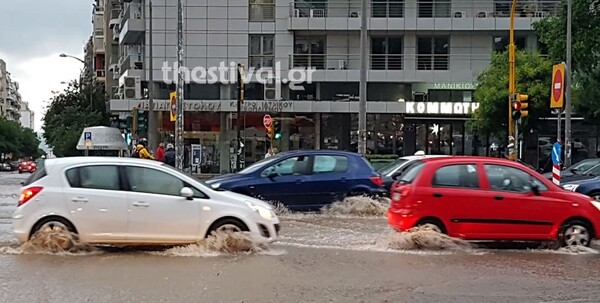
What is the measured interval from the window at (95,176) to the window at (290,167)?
541 centimetres

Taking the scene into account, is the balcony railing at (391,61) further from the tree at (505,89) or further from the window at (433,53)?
the tree at (505,89)

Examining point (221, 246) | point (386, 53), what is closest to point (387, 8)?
point (386, 53)

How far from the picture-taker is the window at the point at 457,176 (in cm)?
1157

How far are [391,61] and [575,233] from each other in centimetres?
3164

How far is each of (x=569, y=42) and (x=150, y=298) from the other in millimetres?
24357

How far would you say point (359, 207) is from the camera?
15.8 meters

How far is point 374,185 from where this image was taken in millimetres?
16109

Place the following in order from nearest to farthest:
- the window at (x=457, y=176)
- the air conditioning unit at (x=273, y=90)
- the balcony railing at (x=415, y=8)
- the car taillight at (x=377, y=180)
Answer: the window at (x=457, y=176)
the car taillight at (x=377, y=180)
the air conditioning unit at (x=273, y=90)
the balcony railing at (x=415, y=8)

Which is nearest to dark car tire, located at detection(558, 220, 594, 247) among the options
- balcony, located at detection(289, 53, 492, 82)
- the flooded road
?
the flooded road

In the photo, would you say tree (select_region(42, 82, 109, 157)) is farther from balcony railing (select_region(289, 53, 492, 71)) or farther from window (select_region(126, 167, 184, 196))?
window (select_region(126, 167, 184, 196))

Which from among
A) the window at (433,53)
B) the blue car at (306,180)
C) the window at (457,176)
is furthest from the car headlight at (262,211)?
the window at (433,53)

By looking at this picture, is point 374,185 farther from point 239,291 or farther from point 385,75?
point 385,75

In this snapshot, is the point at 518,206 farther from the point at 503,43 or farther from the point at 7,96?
the point at 7,96

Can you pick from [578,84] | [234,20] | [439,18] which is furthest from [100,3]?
[578,84]
